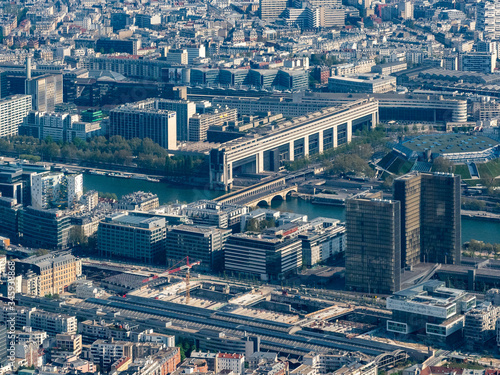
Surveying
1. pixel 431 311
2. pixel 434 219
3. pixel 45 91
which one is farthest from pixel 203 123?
pixel 431 311

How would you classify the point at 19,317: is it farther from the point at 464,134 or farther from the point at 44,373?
the point at 464,134

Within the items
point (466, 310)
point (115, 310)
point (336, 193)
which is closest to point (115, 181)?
point (336, 193)

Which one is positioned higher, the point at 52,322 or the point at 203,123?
the point at 203,123

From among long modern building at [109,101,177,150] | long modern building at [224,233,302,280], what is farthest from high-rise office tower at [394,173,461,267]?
long modern building at [109,101,177,150]

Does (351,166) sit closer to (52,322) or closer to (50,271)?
(50,271)

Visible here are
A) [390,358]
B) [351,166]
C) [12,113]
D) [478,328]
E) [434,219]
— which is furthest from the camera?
[12,113]

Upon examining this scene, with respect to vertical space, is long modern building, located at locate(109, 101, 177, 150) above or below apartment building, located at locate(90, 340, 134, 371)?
above

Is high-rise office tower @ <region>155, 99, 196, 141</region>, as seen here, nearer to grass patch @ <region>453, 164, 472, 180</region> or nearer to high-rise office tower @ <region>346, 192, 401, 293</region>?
grass patch @ <region>453, 164, 472, 180</region>
